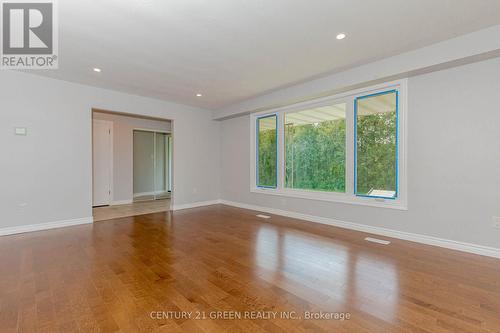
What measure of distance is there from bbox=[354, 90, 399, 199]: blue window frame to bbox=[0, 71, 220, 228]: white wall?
4773mm

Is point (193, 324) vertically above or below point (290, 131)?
below

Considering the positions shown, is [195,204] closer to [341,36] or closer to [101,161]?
[101,161]

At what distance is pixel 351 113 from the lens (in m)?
4.19

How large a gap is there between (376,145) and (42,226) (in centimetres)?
614

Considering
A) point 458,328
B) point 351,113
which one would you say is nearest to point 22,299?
point 458,328

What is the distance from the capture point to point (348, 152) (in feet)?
13.9

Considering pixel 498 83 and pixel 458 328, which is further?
pixel 498 83

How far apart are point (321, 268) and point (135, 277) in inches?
79.8

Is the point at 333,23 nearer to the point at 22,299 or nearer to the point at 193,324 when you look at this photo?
the point at 193,324

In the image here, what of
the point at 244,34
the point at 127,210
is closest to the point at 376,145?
the point at 244,34

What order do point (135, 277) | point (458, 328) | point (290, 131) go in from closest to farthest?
point (458, 328) < point (135, 277) < point (290, 131)

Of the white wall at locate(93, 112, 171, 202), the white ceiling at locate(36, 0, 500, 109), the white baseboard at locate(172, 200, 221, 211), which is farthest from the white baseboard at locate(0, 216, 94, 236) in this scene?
the white ceiling at locate(36, 0, 500, 109)

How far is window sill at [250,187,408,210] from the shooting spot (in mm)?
3648

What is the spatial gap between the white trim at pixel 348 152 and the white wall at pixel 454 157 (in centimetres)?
9
